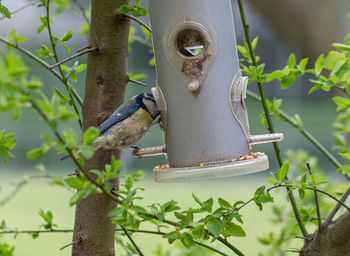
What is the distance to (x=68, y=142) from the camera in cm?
109

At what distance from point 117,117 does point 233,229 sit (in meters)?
0.68

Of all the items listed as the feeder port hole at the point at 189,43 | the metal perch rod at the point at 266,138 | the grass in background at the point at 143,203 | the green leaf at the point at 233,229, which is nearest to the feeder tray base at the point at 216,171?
the metal perch rod at the point at 266,138

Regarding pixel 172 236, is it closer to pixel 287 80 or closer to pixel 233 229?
pixel 233 229

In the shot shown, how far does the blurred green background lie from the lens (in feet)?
25.8

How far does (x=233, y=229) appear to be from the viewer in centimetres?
147

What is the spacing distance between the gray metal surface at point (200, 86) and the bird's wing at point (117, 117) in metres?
0.16

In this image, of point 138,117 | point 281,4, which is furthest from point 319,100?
point 138,117

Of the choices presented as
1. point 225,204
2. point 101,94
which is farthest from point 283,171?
point 101,94

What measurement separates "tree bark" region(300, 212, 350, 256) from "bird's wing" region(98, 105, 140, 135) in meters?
0.78

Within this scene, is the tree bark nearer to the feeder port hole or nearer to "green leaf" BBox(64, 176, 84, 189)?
the feeder port hole

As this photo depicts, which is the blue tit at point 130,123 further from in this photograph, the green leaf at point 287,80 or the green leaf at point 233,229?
the green leaf at point 233,229

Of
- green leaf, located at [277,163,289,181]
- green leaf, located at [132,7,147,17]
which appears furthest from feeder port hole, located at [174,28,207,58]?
green leaf, located at [277,163,289,181]

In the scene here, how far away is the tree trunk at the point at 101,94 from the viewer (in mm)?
1785

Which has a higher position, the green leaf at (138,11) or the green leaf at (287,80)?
the green leaf at (138,11)
